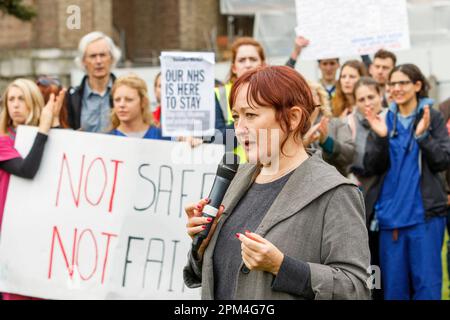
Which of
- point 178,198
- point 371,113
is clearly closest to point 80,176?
point 178,198

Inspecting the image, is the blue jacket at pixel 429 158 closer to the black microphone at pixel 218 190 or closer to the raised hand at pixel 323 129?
the raised hand at pixel 323 129

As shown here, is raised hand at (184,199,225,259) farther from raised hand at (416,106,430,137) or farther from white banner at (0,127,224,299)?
raised hand at (416,106,430,137)

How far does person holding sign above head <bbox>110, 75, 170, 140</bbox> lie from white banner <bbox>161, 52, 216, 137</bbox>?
1.21ft

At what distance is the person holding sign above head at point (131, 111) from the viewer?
17.5 feet

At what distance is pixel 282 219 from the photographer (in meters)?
2.46

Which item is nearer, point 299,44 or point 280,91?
point 280,91

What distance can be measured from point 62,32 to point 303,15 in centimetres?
1478

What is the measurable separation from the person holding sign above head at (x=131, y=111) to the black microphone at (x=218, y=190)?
2620 millimetres

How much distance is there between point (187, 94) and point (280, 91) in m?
2.58

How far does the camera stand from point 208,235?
2.65 m

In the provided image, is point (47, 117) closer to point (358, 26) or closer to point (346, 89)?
point (358, 26)

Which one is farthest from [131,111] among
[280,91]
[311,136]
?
[280,91]

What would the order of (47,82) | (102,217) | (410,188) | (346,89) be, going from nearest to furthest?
(102,217) → (410,188) → (47,82) → (346,89)
